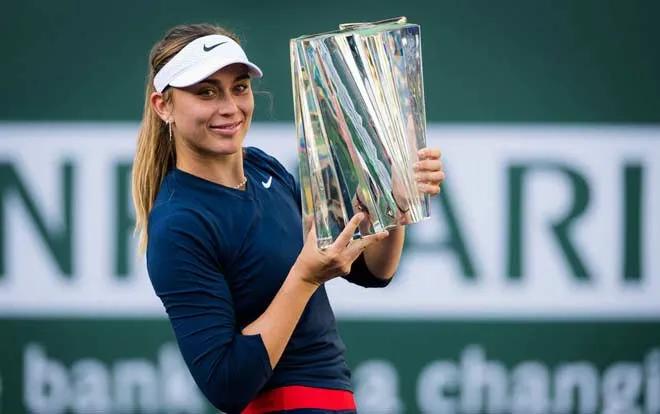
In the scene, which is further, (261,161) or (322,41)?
(261,161)

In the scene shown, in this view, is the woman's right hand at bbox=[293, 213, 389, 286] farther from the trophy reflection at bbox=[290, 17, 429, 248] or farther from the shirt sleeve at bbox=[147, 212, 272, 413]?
the shirt sleeve at bbox=[147, 212, 272, 413]

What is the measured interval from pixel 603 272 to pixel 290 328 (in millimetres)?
2137

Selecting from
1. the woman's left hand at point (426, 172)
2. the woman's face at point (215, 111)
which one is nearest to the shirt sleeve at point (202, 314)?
the woman's face at point (215, 111)

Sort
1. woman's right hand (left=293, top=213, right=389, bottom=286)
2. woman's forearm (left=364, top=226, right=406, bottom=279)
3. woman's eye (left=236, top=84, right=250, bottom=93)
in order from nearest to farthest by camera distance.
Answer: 1. woman's right hand (left=293, top=213, right=389, bottom=286)
2. woman's eye (left=236, top=84, right=250, bottom=93)
3. woman's forearm (left=364, top=226, right=406, bottom=279)

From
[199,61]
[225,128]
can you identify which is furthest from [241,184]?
[199,61]

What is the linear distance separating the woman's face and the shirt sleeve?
0.13 meters

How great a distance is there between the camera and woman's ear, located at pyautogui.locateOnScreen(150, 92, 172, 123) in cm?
188

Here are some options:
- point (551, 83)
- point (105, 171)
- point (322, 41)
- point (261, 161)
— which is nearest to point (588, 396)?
point (551, 83)

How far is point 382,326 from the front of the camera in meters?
3.71

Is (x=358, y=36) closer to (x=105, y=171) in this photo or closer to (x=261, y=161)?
(x=261, y=161)

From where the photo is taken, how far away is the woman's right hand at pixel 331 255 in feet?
5.74

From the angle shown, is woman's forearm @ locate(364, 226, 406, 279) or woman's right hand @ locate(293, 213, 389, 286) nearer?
woman's right hand @ locate(293, 213, 389, 286)

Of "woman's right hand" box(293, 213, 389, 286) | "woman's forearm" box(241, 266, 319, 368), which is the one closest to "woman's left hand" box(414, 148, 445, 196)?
"woman's right hand" box(293, 213, 389, 286)

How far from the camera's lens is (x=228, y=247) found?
183 cm
